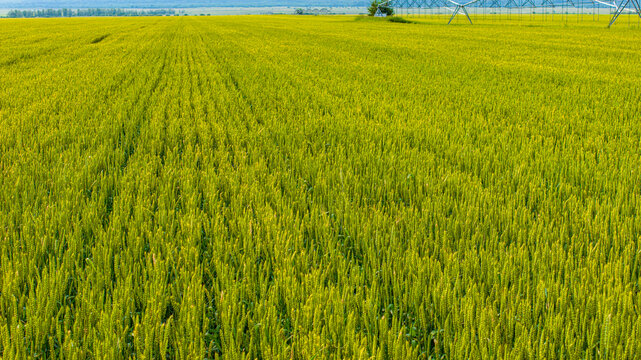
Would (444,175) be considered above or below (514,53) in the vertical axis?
below

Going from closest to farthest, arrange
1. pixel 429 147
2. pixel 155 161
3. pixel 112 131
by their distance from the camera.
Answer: pixel 155 161, pixel 429 147, pixel 112 131

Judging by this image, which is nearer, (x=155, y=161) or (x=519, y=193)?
(x=519, y=193)

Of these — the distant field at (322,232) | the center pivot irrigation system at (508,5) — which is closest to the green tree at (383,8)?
the center pivot irrigation system at (508,5)

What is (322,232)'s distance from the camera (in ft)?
6.77

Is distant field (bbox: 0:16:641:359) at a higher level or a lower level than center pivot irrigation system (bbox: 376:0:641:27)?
lower

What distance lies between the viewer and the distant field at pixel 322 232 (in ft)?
4.34

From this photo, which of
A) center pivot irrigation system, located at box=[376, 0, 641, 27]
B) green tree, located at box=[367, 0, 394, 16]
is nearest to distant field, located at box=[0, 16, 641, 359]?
center pivot irrigation system, located at box=[376, 0, 641, 27]

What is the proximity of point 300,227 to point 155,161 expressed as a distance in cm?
162

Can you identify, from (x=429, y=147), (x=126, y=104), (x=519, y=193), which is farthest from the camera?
(x=126, y=104)

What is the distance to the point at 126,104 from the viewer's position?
568 cm

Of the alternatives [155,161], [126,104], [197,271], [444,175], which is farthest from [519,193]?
[126,104]

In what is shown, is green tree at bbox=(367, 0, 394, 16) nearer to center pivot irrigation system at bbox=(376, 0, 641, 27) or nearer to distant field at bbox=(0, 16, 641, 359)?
center pivot irrigation system at bbox=(376, 0, 641, 27)

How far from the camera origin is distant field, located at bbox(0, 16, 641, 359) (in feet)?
4.34

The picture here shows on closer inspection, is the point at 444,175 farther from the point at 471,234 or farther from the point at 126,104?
the point at 126,104
